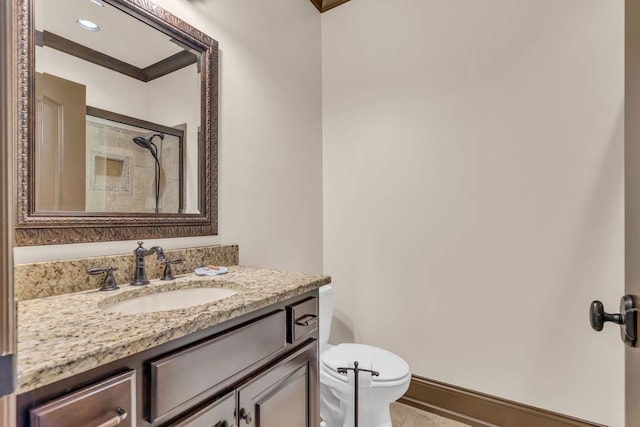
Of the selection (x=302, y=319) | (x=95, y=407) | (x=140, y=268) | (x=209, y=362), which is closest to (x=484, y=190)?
(x=302, y=319)

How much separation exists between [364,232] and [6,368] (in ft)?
6.10

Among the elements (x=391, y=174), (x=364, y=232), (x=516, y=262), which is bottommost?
(x=516, y=262)

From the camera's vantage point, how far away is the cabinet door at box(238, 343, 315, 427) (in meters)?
0.85

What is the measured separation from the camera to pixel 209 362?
2.44ft

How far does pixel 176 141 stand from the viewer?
4.33ft

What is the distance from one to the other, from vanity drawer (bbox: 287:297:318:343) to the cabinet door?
2.9 inches

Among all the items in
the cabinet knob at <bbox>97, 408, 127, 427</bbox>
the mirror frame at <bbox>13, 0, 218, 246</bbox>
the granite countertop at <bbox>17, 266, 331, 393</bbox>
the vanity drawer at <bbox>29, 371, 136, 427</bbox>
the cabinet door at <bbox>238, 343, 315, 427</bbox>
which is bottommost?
the cabinet door at <bbox>238, 343, 315, 427</bbox>

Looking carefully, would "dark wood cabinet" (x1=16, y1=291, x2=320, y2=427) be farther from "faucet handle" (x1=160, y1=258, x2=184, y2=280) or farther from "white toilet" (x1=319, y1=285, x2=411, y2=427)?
"faucet handle" (x1=160, y1=258, x2=184, y2=280)

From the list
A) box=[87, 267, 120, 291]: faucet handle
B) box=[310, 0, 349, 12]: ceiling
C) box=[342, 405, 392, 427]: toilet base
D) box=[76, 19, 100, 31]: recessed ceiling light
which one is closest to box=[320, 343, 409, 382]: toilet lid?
box=[342, 405, 392, 427]: toilet base

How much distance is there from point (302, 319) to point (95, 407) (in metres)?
0.63

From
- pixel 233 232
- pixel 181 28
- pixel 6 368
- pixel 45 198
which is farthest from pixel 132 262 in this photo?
pixel 181 28

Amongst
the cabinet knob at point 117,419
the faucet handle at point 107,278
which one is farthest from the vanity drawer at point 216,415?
the faucet handle at point 107,278

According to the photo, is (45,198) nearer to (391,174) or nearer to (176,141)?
(176,141)

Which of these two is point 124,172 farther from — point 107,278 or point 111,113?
point 107,278
